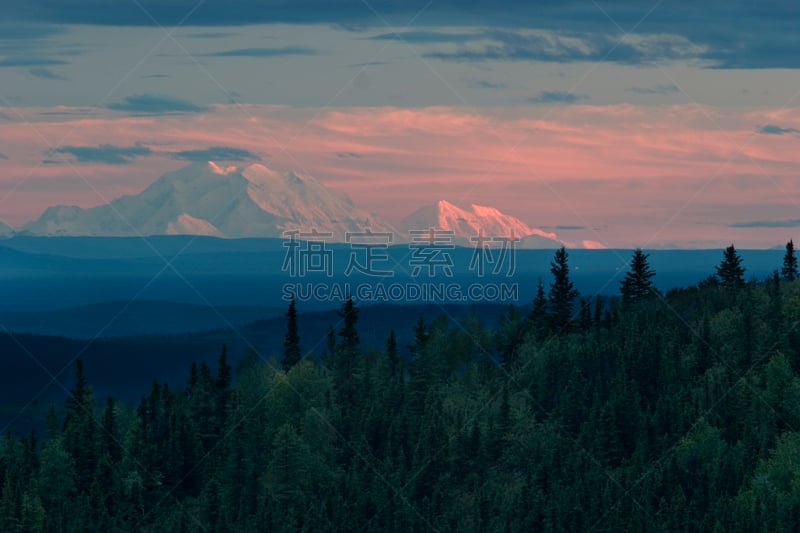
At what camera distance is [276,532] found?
180750mm

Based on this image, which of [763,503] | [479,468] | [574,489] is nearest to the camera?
[763,503]

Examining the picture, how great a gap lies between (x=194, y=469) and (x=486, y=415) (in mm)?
42446

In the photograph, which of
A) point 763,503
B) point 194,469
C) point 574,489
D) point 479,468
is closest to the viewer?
point 763,503

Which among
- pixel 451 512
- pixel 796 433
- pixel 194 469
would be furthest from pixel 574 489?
pixel 194 469

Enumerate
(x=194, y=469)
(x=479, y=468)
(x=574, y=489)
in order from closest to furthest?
(x=574, y=489), (x=479, y=468), (x=194, y=469)

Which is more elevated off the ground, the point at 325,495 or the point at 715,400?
the point at 715,400

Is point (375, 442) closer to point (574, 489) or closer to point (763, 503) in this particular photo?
point (574, 489)

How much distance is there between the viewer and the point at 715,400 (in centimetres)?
18750

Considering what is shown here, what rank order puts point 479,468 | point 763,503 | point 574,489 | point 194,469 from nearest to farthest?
1. point 763,503
2. point 574,489
3. point 479,468
4. point 194,469

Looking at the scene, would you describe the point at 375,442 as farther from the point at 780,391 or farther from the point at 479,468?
the point at 780,391

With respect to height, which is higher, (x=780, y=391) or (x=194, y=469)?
(x=780, y=391)

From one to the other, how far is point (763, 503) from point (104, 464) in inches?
3540

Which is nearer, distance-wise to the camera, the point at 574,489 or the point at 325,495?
the point at 574,489

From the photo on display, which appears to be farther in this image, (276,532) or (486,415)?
(486,415)
